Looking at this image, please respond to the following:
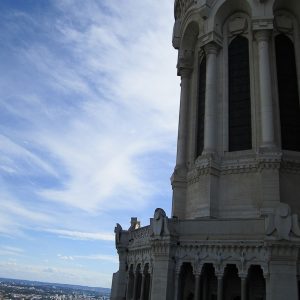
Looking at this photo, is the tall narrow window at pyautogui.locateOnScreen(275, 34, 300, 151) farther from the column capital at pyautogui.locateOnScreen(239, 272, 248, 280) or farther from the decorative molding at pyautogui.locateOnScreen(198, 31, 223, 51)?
the column capital at pyautogui.locateOnScreen(239, 272, 248, 280)

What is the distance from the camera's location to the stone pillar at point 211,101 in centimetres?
2806

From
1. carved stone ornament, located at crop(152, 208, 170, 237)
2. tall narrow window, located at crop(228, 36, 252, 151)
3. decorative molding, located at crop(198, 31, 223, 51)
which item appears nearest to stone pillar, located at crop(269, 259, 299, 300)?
carved stone ornament, located at crop(152, 208, 170, 237)

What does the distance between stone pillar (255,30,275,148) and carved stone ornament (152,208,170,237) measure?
860cm

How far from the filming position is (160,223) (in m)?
21.7

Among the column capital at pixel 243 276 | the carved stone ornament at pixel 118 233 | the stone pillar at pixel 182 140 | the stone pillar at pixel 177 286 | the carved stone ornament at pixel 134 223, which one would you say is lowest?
the stone pillar at pixel 177 286

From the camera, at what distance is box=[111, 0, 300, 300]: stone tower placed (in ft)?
63.7

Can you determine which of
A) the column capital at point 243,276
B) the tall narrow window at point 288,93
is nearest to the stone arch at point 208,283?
the column capital at point 243,276

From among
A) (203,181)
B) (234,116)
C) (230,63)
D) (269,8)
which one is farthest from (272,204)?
(269,8)

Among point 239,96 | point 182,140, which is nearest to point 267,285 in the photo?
point 239,96

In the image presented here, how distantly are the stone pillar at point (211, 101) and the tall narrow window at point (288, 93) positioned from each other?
455 cm

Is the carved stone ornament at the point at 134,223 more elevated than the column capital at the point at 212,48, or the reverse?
the column capital at the point at 212,48

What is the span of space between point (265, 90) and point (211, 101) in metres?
3.97

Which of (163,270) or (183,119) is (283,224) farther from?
(183,119)

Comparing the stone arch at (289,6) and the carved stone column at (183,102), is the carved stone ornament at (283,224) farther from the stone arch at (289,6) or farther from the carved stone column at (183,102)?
the stone arch at (289,6)
